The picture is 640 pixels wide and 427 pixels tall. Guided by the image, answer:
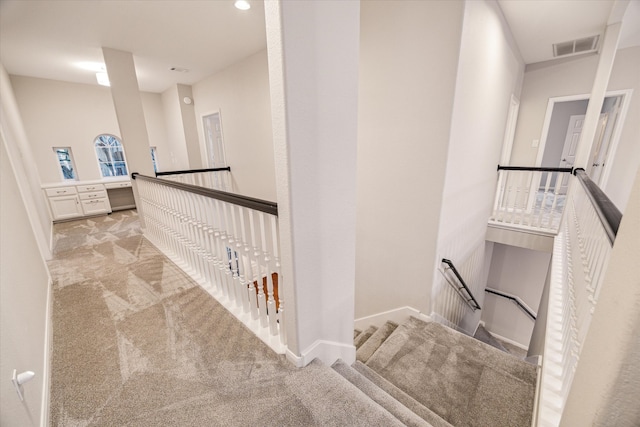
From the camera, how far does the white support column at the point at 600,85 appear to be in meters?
3.03

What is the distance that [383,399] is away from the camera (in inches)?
53.6

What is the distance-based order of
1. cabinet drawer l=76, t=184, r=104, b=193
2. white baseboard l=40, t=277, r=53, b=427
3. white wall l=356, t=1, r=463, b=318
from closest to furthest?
1. white baseboard l=40, t=277, r=53, b=427
2. white wall l=356, t=1, r=463, b=318
3. cabinet drawer l=76, t=184, r=104, b=193

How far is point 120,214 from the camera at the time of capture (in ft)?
17.6

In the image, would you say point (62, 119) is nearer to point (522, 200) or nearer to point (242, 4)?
point (242, 4)

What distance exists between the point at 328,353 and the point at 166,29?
413 cm

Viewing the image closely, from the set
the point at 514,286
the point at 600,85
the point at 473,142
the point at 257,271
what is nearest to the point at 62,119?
the point at 257,271

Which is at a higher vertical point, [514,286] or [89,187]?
[89,187]

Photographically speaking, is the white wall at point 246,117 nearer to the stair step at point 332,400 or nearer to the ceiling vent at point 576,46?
the stair step at point 332,400

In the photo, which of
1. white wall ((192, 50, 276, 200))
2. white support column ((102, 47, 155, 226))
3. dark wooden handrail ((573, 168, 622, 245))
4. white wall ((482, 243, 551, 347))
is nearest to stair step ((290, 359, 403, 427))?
dark wooden handrail ((573, 168, 622, 245))

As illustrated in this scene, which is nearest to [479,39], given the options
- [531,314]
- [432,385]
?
[432,385]

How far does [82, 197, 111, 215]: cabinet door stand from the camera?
5.07 metres

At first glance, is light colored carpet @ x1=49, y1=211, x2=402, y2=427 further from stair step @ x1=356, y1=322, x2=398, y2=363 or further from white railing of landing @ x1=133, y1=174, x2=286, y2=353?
stair step @ x1=356, y1=322, x2=398, y2=363

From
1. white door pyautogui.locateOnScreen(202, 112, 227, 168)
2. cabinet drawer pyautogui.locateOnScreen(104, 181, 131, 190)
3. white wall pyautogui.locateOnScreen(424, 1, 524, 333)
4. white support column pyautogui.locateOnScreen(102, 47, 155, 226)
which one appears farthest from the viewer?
white door pyautogui.locateOnScreen(202, 112, 227, 168)

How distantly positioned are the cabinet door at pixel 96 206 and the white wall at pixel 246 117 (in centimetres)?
285
